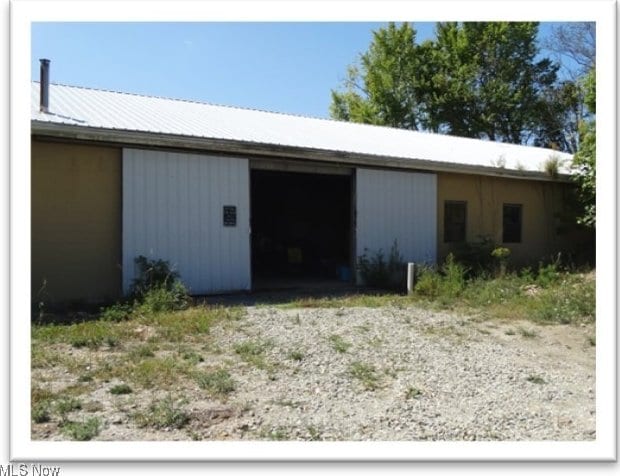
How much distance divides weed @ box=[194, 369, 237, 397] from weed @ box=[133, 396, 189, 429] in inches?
17.8

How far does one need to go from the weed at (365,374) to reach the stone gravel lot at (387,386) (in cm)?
1

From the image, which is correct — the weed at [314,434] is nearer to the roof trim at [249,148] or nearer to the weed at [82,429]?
the weed at [82,429]

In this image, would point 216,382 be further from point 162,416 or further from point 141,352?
point 141,352

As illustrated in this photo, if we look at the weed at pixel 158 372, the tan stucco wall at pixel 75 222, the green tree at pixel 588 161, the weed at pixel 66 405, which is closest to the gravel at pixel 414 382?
the weed at pixel 158 372

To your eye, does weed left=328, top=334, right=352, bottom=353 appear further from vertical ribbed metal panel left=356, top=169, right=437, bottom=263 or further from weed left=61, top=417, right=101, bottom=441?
vertical ribbed metal panel left=356, top=169, right=437, bottom=263

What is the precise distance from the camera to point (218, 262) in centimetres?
1031

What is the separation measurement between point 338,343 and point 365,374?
118 centimetres

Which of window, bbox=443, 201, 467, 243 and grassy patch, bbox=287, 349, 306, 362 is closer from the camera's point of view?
grassy patch, bbox=287, 349, 306, 362

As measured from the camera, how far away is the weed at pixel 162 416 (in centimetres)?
415

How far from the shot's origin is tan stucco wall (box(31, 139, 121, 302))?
8711 millimetres

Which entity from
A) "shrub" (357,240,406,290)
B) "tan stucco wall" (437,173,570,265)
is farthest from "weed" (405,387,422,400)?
"tan stucco wall" (437,173,570,265)

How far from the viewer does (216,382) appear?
16.4 feet

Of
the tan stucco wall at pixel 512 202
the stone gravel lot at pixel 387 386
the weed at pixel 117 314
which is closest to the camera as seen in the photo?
the stone gravel lot at pixel 387 386
